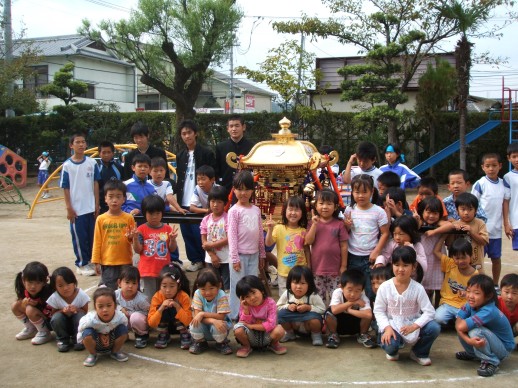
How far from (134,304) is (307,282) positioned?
4.64 feet

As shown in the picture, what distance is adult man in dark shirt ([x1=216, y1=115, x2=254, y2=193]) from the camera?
6227 mm

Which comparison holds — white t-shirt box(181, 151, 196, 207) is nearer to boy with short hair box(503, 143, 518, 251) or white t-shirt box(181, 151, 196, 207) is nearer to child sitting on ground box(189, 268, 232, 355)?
child sitting on ground box(189, 268, 232, 355)

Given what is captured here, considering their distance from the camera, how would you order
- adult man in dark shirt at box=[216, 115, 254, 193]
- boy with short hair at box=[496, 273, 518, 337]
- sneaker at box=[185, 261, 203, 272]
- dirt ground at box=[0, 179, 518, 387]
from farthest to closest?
1. sneaker at box=[185, 261, 203, 272]
2. adult man in dark shirt at box=[216, 115, 254, 193]
3. boy with short hair at box=[496, 273, 518, 337]
4. dirt ground at box=[0, 179, 518, 387]

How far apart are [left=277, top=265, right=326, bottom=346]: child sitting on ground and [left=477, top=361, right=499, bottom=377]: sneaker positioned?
47.0 inches

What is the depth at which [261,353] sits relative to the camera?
4277 millimetres

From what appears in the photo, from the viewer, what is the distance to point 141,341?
4.42 meters

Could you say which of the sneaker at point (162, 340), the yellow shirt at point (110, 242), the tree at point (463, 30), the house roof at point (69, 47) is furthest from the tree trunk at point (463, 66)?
the house roof at point (69, 47)

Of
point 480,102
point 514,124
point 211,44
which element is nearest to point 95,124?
point 211,44

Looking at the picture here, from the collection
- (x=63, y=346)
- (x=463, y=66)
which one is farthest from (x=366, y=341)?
(x=463, y=66)

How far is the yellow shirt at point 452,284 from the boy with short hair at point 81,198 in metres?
4.14

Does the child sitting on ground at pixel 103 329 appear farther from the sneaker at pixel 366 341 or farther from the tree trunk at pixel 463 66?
the tree trunk at pixel 463 66

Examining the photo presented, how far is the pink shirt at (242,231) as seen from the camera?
474 centimetres

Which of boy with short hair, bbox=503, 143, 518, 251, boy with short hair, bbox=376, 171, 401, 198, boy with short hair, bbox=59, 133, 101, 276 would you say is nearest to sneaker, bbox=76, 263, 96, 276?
boy with short hair, bbox=59, 133, 101, 276

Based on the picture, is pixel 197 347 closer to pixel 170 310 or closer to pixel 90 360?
pixel 170 310
